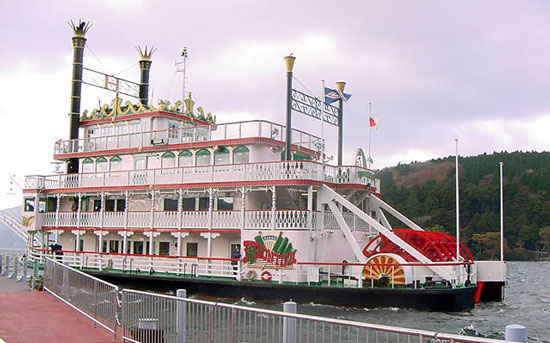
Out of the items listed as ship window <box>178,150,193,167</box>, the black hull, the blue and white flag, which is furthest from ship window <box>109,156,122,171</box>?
the blue and white flag

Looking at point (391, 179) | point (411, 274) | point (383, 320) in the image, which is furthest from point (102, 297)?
point (391, 179)

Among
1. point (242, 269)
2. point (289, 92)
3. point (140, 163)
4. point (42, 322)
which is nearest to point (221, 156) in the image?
point (289, 92)

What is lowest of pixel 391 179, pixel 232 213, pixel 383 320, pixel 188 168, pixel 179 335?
pixel 383 320

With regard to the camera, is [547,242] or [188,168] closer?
[188,168]

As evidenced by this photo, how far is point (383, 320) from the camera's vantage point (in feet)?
52.6

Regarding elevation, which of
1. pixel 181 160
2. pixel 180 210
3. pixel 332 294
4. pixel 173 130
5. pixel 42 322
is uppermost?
pixel 173 130

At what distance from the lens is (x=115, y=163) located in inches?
1037

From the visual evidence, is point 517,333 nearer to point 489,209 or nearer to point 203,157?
point 203,157

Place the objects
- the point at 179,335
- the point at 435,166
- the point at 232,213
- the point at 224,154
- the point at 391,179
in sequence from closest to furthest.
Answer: the point at 179,335 → the point at 232,213 → the point at 224,154 → the point at 391,179 → the point at 435,166

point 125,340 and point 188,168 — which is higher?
point 188,168

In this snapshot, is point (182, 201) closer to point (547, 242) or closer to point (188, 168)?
point (188, 168)

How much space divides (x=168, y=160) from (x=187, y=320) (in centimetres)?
1701

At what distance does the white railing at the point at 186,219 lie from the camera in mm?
19391

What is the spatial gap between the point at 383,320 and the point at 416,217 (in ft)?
244
